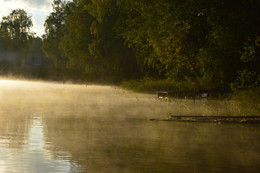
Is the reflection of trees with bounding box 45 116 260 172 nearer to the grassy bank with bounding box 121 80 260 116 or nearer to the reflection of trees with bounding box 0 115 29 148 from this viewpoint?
the reflection of trees with bounding box 0 115 29 148

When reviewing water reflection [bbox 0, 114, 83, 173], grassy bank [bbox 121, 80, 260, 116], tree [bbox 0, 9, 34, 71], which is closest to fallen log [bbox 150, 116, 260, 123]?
grassy bank [bbox 121, 80, 260, 116]

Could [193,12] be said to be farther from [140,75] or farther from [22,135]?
[140,75]

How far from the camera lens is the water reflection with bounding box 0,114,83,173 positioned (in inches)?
528

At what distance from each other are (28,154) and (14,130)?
21.2ft

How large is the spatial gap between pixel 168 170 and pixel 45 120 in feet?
45.7

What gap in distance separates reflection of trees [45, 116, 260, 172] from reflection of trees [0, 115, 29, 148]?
37.0 inches

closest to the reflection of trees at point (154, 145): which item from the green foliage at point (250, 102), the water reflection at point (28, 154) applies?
the water reflection at point (28, 154)

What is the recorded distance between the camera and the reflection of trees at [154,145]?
14.2 meters

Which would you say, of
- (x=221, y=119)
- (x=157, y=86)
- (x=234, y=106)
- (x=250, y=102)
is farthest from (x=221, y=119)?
(x=157, y=86)

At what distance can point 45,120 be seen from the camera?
26.5m

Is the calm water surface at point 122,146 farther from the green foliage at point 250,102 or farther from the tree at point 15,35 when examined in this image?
the tree at point 15,35

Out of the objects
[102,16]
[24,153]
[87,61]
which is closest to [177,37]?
[24,153]

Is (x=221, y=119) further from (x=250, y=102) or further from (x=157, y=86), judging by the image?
(x=157, y=86)

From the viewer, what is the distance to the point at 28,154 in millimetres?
15617
